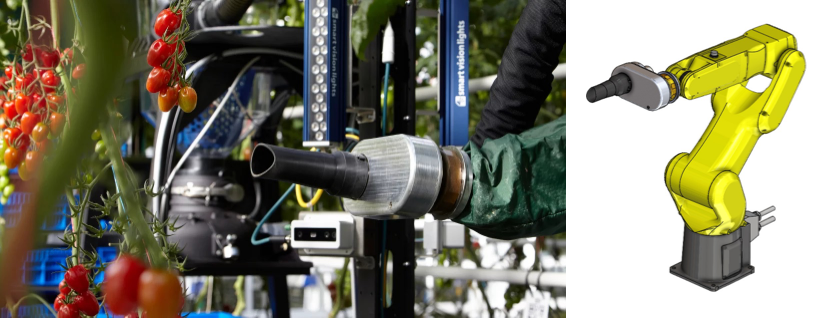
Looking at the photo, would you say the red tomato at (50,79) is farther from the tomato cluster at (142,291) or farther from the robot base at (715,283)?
the robot base at (715,283)

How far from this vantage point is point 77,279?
248 millimetres

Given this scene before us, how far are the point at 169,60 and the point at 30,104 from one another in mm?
92

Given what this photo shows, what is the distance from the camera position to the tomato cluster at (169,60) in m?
0.24

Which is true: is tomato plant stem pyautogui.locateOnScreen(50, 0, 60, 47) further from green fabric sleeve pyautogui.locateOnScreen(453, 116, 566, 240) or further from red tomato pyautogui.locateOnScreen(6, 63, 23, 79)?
green fabric sleeve pyautogui.locateOnScreen(453, 116, 566, 240)

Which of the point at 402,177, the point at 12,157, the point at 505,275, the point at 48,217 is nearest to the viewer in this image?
the point at 48,217

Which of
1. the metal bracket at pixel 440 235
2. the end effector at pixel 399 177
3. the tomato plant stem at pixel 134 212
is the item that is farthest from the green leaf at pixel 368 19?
the tomato plant stem at pixel 134 212

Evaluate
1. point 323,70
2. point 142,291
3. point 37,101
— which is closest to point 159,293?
point 142,291

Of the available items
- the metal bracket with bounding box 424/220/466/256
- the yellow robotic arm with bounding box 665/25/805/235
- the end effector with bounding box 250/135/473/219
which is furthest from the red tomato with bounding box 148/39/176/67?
the metal bracket with bounding box 424/220/466/256

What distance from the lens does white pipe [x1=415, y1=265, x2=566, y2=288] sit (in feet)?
5.22

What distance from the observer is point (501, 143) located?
2.19 feet

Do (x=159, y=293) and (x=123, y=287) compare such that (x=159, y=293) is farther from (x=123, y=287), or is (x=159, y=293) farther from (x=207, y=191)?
(x=207, y=191)

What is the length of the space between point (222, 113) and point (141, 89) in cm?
18

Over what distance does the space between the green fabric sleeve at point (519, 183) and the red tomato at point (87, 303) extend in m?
0.44

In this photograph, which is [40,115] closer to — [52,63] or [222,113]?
[52,63]
